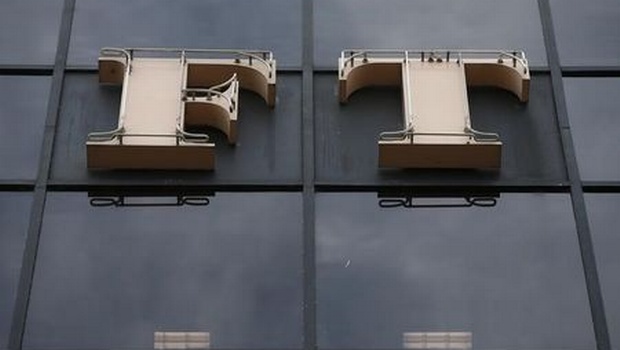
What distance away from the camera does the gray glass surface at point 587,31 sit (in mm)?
16094

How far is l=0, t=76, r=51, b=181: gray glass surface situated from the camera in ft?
48.8

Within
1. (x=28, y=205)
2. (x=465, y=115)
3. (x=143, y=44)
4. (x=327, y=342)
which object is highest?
(x=143, y=44)

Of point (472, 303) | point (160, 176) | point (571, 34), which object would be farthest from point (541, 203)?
point (160, 176)

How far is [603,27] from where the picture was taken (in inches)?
646

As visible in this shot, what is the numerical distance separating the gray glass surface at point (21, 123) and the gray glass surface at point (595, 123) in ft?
18.9

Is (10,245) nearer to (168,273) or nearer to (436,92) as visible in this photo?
(168,273)

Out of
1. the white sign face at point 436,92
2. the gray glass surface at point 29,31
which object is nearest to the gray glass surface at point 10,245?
the gray glass surface at point 29,31

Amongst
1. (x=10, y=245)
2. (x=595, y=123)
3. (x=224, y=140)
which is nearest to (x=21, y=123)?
(x=10, y=245)

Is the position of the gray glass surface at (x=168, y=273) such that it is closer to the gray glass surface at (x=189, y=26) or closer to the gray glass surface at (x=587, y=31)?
the gray glass surface at (x=189, y=26)

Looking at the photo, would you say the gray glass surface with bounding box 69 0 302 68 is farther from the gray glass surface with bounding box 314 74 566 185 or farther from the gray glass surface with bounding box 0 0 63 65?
the gray glass surface with bounding box 314 74 566 185

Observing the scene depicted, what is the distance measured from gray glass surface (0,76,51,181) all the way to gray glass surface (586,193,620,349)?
5852 millimetres

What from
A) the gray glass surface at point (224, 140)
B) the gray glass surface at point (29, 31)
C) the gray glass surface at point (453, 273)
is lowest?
the gray glass surface at point (453, 273)

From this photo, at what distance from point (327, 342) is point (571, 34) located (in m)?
5.17

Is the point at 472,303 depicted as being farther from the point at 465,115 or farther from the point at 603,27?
the point at 603,27
